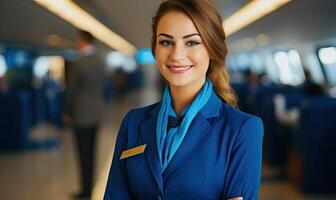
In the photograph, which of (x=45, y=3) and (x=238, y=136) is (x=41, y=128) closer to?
(x=45, y=3)

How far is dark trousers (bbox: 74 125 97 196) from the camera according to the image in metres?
4.95

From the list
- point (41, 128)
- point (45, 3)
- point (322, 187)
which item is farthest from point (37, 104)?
point (322, 187)

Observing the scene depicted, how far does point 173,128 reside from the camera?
136cm

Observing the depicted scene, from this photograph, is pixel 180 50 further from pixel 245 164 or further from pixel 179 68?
pixel 245 164

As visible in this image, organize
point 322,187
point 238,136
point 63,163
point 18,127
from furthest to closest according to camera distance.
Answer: point 18,127
point 63,163
point 322,187
point 238,136

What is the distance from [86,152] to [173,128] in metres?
3.77

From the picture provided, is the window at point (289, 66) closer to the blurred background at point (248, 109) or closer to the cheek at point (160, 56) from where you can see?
the blurred background at point (248, 109)

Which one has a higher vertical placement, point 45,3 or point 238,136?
point 45,3

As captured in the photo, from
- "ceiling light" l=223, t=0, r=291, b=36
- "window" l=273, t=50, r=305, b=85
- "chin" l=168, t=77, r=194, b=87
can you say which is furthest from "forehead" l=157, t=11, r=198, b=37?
"window" l=273, t=50, r=305, b=85

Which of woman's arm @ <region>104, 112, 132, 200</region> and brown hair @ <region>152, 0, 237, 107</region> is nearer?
brown hair @ <region>152, 0, 237, 107</region>

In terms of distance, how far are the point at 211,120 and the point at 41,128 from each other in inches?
444

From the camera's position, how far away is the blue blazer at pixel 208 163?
1.26 metres

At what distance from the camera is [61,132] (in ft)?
37.6

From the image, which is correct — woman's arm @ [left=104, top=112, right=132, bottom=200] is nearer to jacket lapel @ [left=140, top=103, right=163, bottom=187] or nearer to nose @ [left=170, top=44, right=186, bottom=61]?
jacket lapel @ [left=140, top=103, right=163, bottom=187]
